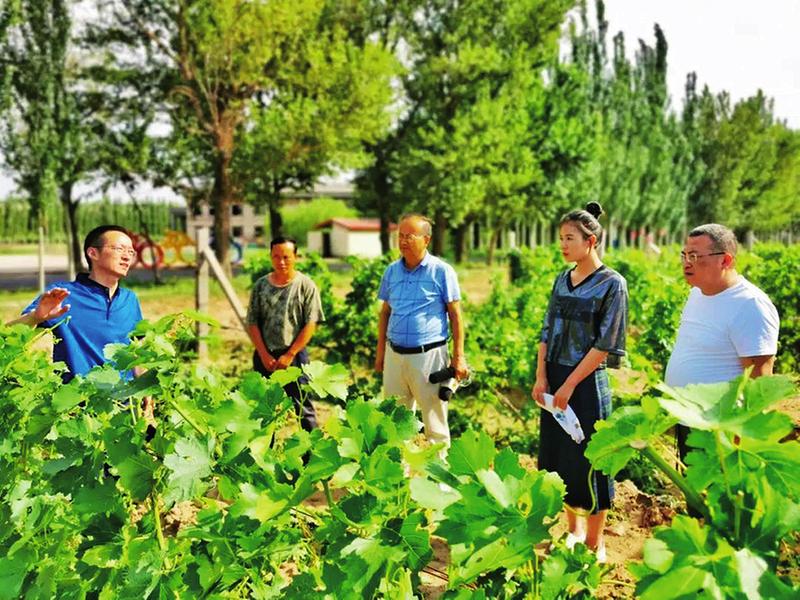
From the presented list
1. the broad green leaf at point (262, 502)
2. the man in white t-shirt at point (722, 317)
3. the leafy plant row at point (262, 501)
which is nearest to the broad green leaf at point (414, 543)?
the leafy plant row at point (262, 501)

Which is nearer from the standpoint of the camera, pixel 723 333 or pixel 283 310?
pixel 723 333

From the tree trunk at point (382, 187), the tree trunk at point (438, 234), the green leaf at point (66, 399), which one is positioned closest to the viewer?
the green leaf at point (66, 399)

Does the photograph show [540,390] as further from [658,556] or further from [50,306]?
[658,556]

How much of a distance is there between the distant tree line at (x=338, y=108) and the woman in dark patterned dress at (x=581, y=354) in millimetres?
14649

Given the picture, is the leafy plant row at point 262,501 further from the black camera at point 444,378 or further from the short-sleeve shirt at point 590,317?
the black camera at point 444,378

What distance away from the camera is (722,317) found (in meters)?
3.13

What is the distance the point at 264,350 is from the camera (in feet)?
16.6

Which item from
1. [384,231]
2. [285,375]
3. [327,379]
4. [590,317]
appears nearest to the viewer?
[285,375]

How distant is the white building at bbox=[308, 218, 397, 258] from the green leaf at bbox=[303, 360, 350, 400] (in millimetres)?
43118

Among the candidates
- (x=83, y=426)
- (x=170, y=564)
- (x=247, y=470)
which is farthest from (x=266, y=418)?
(x=83, y=426)

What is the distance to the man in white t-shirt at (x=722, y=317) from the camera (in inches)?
120

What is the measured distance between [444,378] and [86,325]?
7.07ft

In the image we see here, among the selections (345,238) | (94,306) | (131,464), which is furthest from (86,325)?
(345,238)

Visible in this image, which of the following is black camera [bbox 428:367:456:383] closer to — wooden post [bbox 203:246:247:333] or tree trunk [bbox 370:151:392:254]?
wooden post [bbox 203:246:247:333]
